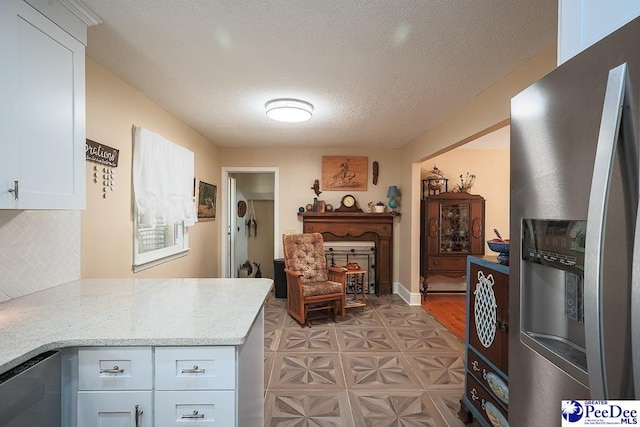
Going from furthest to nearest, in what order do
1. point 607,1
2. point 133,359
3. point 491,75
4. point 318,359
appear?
point 318,359 → point 491,75 → point 133,359 → point 607,1

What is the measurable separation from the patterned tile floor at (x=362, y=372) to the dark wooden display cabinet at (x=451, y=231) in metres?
1.04

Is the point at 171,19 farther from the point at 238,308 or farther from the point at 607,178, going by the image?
the point at 607,178

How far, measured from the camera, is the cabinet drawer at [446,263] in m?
4.42

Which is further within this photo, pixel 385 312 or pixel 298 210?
pixel 298 210

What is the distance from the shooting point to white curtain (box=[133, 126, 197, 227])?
2483mm

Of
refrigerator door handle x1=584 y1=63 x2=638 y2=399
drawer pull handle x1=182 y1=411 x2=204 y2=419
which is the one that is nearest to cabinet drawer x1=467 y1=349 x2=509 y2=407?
refrigerator door handle x1=584 y1=63 x2=638 y2=399

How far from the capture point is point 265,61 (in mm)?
2004

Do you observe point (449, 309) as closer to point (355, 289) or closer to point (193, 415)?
point (355, 289)

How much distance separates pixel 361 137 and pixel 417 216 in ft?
4.52

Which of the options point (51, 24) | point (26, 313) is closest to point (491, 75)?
point (51, 24)

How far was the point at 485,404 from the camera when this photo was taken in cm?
168

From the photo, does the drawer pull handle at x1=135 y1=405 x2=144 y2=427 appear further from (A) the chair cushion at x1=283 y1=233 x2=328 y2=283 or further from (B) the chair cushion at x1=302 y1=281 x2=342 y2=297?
(A) the chair cushion at x1=283 y1=233 x2=328 y2=283

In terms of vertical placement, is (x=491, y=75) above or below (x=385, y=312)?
above

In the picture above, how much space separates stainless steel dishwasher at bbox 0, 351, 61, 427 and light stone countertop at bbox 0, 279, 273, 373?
0.10 ft
